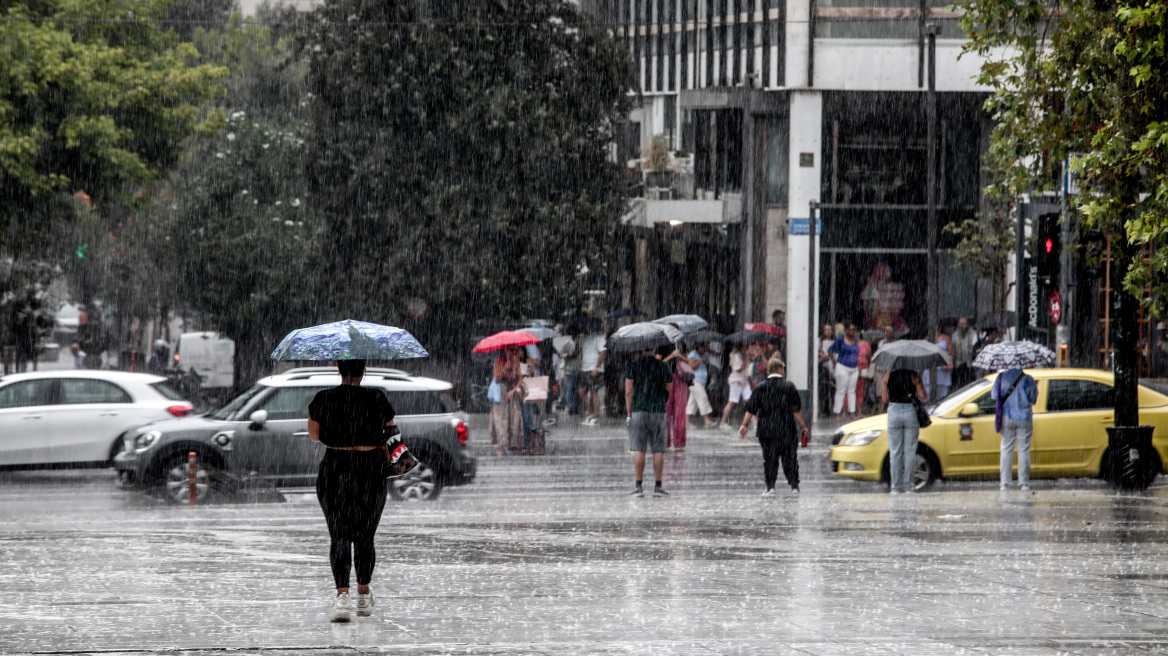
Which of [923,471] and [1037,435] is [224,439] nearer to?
[923,471]

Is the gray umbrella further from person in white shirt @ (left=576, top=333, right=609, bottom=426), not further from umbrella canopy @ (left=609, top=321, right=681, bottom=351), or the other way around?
umbrella canopy @ (left=609, top=321, right=681, bottom=351)

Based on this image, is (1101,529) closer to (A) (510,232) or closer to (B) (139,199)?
(A) (510,232)

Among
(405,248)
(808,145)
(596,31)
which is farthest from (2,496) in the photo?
(808,145)

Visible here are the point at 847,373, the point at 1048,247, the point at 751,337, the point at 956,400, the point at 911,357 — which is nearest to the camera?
the point at 911,357

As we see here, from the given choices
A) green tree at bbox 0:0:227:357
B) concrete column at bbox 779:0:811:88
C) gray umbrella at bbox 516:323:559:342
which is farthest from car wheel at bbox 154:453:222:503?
concrete column at bbox 779:0:811:88

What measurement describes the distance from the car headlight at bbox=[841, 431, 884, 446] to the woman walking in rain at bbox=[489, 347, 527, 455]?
6.06m

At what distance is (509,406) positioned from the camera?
76.9 ft

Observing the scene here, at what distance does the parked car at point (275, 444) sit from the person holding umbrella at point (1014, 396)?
590 cm

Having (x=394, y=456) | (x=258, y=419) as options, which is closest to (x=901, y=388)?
(x=258, y=419)

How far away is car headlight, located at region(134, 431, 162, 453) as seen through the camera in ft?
56.9

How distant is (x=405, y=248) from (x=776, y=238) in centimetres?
943

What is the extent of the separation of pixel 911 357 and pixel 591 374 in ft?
42.2

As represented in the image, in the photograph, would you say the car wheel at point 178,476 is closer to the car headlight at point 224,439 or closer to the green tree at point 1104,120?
the car headlight at point 224,439

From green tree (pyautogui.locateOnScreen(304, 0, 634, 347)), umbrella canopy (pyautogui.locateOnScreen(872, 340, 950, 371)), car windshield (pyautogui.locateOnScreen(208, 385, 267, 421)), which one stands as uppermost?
green tree (pyautogui.locateOnScreen(304, 0, 634, 347))
